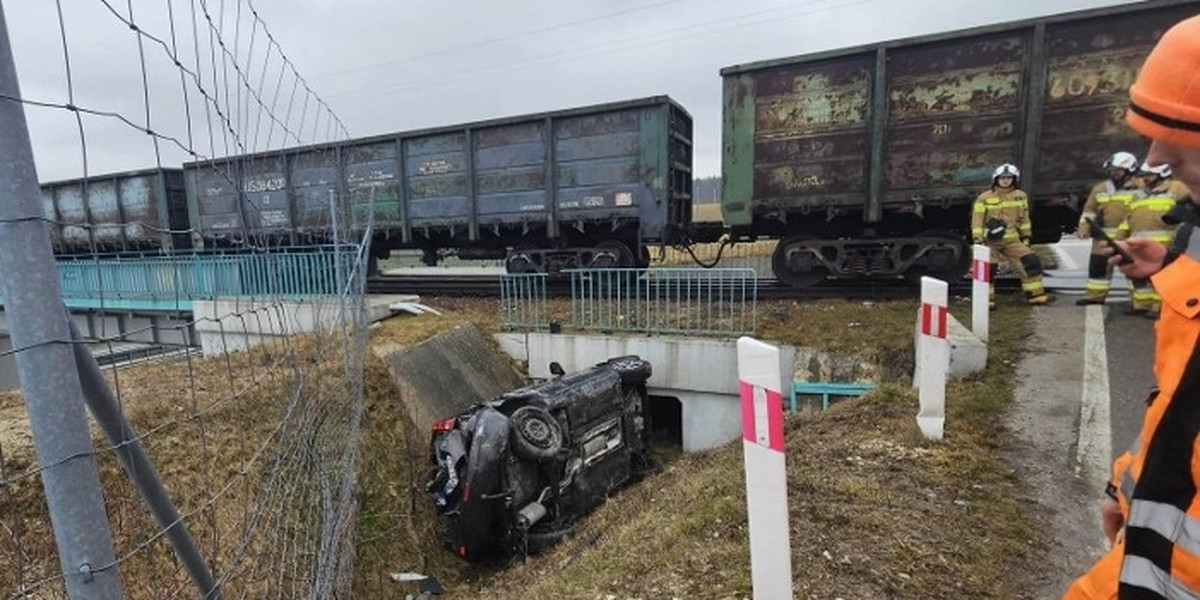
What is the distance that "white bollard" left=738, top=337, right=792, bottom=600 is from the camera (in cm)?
189

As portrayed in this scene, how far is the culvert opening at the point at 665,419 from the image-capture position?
8.06 metres

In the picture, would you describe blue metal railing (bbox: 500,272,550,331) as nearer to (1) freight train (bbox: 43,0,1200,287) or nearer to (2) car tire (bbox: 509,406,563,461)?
(1) freight train (bbox: 43,0,1200,287)

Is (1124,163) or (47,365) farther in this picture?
(1124,163)

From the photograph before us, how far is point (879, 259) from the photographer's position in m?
8.51

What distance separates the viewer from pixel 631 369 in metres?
6.32

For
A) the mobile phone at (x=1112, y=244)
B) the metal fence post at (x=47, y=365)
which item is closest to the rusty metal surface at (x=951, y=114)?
the mobile phone at (x=1112, y=244)

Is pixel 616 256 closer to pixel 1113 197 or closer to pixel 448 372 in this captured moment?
pixel 448 372

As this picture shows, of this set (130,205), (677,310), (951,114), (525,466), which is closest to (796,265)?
(677,310)

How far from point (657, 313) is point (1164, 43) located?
21.8ft

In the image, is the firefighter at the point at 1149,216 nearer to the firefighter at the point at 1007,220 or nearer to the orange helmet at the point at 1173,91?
the firefighter at the point at 1007,220

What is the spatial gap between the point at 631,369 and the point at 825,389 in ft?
6.82

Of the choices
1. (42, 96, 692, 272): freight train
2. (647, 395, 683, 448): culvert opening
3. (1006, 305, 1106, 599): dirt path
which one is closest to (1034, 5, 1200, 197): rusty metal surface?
(1006, 305, 1106, 599): dirt path

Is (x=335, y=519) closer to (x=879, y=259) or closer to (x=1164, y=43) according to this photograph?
(x=1164, y=43)

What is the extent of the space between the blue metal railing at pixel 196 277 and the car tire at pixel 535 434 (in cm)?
302
